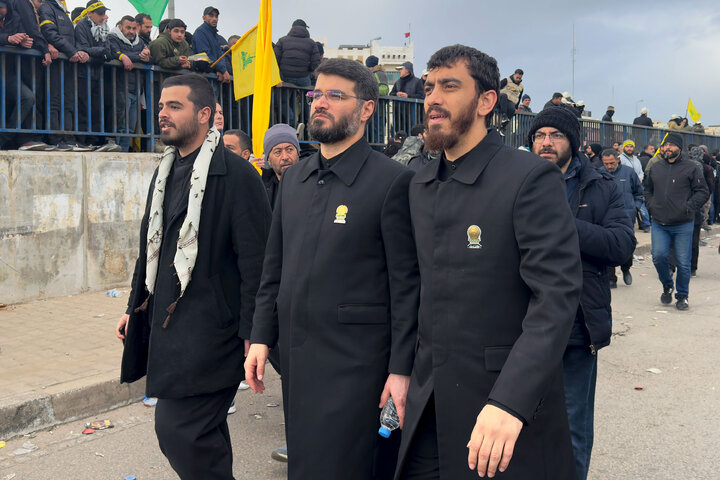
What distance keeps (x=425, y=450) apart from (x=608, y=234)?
1577 millimetres

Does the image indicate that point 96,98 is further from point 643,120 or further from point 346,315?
point 643,120

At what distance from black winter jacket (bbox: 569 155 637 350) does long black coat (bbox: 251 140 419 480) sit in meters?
1.06

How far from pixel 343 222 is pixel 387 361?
1.82ft

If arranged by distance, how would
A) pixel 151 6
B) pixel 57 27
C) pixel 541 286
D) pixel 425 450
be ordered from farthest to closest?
pixel 151 6
pixel 57 27
pixel 425 450
pixel 541 286

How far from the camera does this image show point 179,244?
3.25 meters

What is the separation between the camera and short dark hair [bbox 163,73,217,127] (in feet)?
11.4

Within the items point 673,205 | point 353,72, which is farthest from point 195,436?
point 673,205

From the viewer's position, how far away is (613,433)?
16.0 feet

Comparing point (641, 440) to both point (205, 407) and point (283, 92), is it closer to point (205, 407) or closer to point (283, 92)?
point (205, 407)

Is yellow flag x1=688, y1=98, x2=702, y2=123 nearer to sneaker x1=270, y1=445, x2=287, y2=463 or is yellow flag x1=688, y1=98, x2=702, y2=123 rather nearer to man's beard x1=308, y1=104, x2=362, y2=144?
sneaker x1=270, y1=445, x2=287, y2=463

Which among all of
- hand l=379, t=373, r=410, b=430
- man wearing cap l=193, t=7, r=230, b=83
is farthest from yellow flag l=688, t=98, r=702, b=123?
hand l=379, t=373, r=410, b=430

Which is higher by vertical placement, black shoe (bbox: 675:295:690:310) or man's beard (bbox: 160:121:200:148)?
man's beard (bbox: 160:121:200:148)

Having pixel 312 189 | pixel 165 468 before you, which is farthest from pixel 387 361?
pixel 165 468

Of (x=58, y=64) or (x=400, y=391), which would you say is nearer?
(x=400, y=391)
